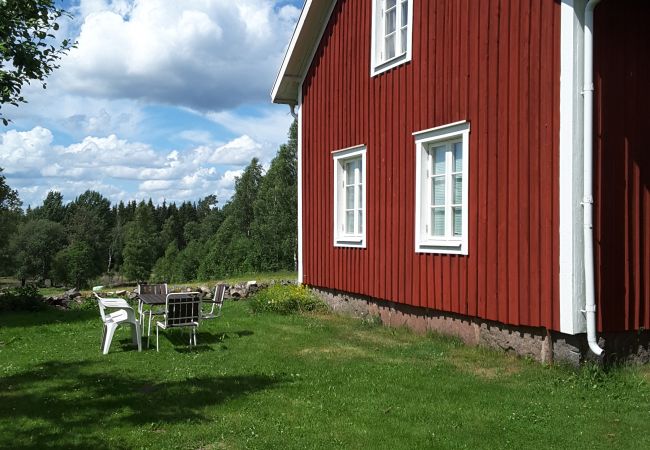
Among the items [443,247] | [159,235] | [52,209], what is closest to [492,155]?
[443,247]

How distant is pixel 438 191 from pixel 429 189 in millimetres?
164

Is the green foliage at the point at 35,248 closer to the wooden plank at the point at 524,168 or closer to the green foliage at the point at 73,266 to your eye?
the green foliage at the point at 73,266

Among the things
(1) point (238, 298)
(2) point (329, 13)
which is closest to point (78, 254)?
(1) point (238, 298)

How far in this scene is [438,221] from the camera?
8820mm

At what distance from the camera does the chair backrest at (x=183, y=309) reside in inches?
332

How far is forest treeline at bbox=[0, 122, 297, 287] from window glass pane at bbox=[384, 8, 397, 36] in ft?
45.2

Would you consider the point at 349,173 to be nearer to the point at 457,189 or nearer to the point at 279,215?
the point at 457,189

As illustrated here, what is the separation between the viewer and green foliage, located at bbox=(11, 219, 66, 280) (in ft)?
253

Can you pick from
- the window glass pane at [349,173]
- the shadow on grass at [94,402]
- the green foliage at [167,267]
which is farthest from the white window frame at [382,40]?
the green foliage at [167,267]

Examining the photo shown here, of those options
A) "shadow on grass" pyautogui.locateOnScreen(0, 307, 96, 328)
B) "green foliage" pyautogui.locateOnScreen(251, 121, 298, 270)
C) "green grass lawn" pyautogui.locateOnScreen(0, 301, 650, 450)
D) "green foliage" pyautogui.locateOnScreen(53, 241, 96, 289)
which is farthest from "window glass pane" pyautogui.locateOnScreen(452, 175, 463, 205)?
"green foliage" pyautogui.locateOnScreen(53, 241, 96, 289)

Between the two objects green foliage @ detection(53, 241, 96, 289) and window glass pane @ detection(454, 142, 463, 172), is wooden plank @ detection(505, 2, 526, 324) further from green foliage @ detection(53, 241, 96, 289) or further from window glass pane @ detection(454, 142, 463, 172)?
green foliage @ detection(53, 241, 96, 289)

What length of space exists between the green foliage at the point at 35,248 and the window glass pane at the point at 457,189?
7699cm

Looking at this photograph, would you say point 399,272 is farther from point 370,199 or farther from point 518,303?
point 518,303

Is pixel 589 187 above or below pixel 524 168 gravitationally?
below
